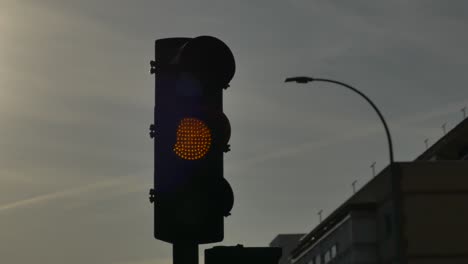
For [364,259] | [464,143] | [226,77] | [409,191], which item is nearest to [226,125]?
[226,77]

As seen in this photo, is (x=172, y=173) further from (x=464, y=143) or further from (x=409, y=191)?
(x=464, y=143)

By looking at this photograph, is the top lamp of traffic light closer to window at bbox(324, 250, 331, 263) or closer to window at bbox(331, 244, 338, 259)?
window at bbox(331, 244, 338, 259)

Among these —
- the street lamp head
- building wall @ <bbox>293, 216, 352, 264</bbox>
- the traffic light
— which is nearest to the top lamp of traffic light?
the traffic light

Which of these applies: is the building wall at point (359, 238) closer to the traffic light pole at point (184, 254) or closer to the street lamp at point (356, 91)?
the street lamp at point (356, 91)

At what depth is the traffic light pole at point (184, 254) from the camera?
4.40 metres

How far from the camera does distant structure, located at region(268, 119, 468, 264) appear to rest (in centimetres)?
7756

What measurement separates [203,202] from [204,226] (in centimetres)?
12

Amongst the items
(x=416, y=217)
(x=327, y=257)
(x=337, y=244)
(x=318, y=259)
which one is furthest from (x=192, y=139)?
(x=318, y=259)

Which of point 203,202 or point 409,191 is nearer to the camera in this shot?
point 203,202

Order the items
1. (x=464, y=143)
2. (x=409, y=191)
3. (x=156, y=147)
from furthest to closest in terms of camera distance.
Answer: (x=464, y=143) → (x=409, y=191) → (x=156, y=147)

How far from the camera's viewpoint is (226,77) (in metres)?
4.84

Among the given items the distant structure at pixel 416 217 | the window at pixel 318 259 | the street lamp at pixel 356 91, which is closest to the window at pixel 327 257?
the window at pixel 318 259

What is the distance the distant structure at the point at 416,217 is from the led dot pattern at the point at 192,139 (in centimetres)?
7161

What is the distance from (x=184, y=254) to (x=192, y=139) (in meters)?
0.55
